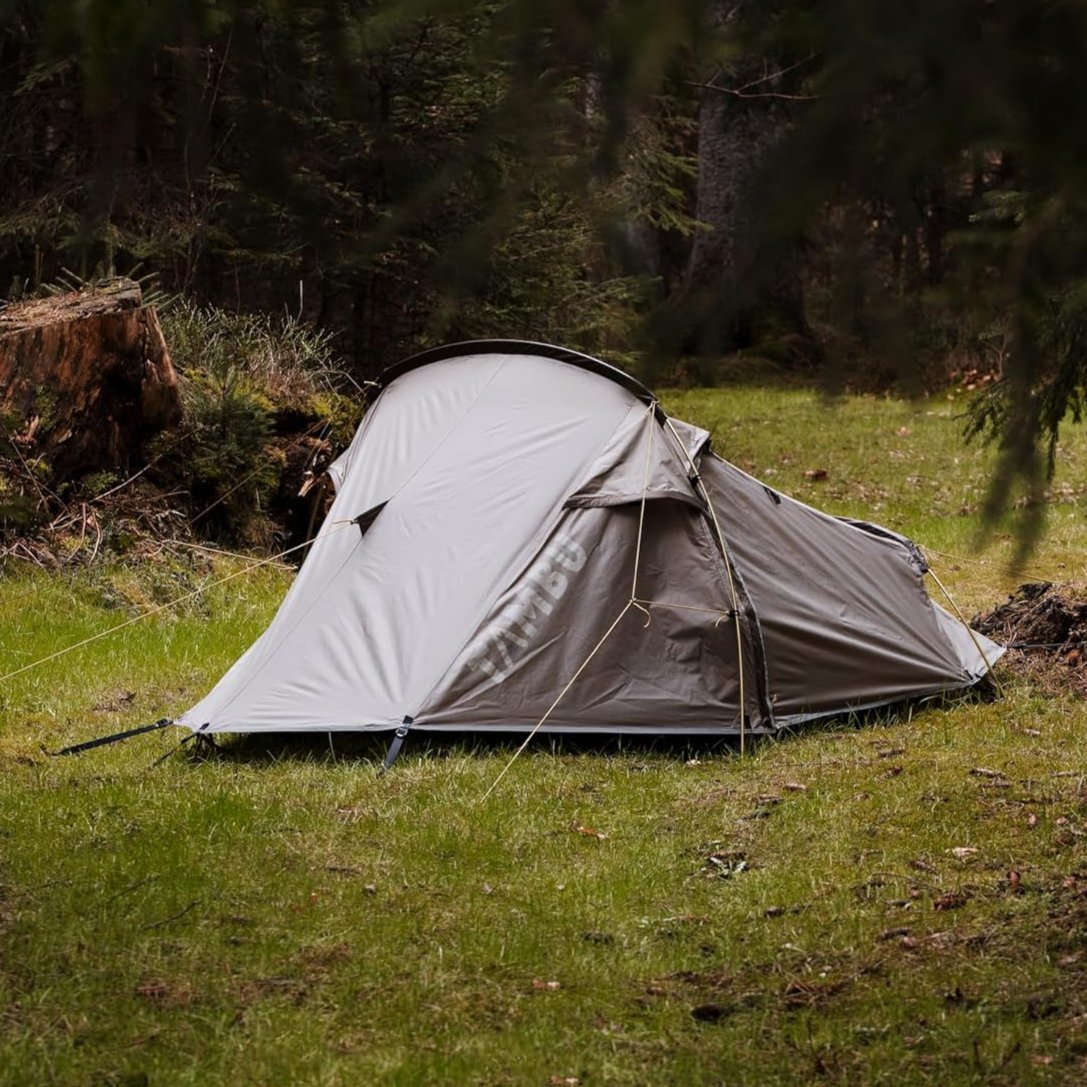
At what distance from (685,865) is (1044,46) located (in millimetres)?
3280

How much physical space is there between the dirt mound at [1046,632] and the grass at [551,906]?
0.24 meters

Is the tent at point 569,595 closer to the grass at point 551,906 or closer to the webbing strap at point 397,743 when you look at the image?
the webbing strap at point 397,743

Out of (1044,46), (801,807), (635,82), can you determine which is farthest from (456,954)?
(1044,46)

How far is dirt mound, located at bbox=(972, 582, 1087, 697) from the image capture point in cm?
779

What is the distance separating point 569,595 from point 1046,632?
2871 mm

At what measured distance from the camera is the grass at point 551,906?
12.8ft

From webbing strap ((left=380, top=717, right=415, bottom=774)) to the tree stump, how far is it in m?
4.45

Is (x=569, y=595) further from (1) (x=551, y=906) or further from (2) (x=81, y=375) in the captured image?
(2) (x=81, y=375)

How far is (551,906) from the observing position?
4918mm

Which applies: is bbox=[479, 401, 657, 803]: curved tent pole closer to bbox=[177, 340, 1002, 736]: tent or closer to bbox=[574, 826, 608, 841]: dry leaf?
bbox=[177, 340, 1002, 736]: tent

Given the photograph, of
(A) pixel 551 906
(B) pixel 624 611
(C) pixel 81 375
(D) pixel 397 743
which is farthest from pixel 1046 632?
(C) pixel 81 375

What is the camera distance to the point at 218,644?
8930mm

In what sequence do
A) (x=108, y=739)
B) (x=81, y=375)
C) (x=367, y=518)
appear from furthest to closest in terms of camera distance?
(x=81, y=375), (x=367, y=518), (x=108, y=739)

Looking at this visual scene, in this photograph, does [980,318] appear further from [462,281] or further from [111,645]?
[111,645]
